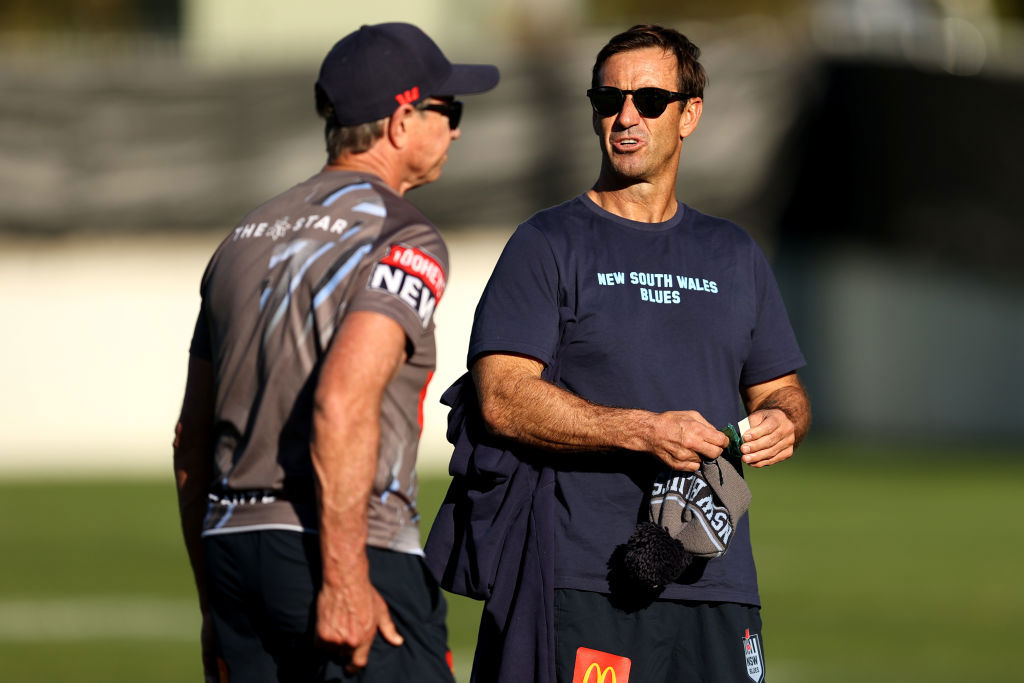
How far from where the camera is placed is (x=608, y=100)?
171 inches

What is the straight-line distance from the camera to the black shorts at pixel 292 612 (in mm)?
3482

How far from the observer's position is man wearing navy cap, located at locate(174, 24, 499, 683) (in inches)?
133

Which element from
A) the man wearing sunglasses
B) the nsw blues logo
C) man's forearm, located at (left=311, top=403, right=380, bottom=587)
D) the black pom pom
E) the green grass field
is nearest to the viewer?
man's forearm, located at (left=311, top=403, right=380, bottom=587)

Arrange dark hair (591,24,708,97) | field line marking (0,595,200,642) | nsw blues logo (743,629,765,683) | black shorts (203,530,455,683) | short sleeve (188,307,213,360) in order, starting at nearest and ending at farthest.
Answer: black shorts (203,530,455,683), short sleeve (188,307,213,360), nsw blues logo (743,629,765,683), dark hair (591,24,708,97), field line marking (0,595,200,642)

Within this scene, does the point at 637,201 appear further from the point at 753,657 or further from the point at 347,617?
the point at 347,617

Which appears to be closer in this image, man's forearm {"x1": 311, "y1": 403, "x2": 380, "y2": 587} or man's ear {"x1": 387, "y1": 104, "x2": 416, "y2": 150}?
man's forearm {"x1": 311, "y1": 403, "x2": 380, "y2": 587}

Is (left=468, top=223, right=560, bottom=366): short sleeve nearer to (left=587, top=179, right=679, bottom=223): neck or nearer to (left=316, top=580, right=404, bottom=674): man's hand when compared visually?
(left=587, top=179, right=679, bottom=223): neck

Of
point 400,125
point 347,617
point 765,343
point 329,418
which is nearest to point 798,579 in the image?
point 765,343

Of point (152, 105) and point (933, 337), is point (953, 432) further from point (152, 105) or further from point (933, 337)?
point (152, 105)

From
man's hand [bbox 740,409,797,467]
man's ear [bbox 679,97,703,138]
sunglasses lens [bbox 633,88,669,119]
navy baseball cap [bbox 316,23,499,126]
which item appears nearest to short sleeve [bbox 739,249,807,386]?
man's hand [bbox 740,409,797,467]

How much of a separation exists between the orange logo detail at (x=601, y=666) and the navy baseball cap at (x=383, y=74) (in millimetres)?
1507

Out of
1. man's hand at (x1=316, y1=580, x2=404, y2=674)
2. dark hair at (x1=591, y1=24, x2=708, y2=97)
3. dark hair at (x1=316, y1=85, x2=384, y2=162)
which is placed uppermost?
dark hair at (x1=591, y1=24, x2=708, y2=97)

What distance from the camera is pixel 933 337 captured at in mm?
21766

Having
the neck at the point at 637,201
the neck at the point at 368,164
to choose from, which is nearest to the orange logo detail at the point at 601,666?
the neck at the point at 637,201
